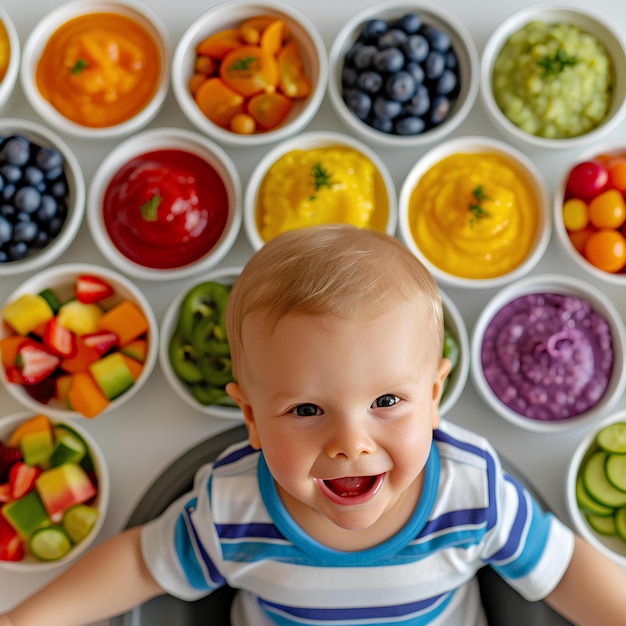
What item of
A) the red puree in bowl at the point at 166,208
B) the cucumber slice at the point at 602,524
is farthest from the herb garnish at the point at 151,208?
the cucumber slice at the point at 602,524

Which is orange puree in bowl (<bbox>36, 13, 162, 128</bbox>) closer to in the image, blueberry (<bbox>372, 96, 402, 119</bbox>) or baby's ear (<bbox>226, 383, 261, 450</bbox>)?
blueberry (<bbox>372, 96, 402, 119</bbox>)

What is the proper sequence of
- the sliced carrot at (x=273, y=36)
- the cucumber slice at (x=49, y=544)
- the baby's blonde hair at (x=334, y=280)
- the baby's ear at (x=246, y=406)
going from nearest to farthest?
the baby's blonde hair at (x=334, y=280) → the baby's ear at (x=246, y=406) → the cucumber slice at (x=49, y=544) → the sliced carrot at (x=273, y=36)

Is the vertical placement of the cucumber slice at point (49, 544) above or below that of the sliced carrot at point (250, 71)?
below

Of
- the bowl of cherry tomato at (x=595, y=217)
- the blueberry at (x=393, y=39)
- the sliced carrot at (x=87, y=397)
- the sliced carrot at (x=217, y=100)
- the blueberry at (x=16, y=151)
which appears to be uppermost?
the blueberry at (x=393, y=39)

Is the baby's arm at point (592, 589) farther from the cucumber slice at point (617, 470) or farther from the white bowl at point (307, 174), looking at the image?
the white bowl at point (307, 174)

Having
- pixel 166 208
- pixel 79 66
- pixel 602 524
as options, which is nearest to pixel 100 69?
pixel 79 66

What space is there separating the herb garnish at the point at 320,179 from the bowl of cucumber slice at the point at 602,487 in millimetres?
801

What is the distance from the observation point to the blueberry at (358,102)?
195 centimetres

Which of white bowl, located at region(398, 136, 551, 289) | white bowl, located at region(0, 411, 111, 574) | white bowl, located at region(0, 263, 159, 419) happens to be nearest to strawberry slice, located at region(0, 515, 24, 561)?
white bowl, located at region(0, 411, 111, 574)

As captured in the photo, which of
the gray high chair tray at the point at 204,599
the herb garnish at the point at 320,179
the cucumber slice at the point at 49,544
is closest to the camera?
the gray high chair tray at the point at 204,599

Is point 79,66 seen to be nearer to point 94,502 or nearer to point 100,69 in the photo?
point 100,69

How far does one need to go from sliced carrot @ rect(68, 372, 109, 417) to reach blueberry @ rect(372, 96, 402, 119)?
0.91m

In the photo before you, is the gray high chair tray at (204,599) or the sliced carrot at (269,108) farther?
the sliced carrot at (269,108)

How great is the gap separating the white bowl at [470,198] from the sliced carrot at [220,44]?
0.53 meters
